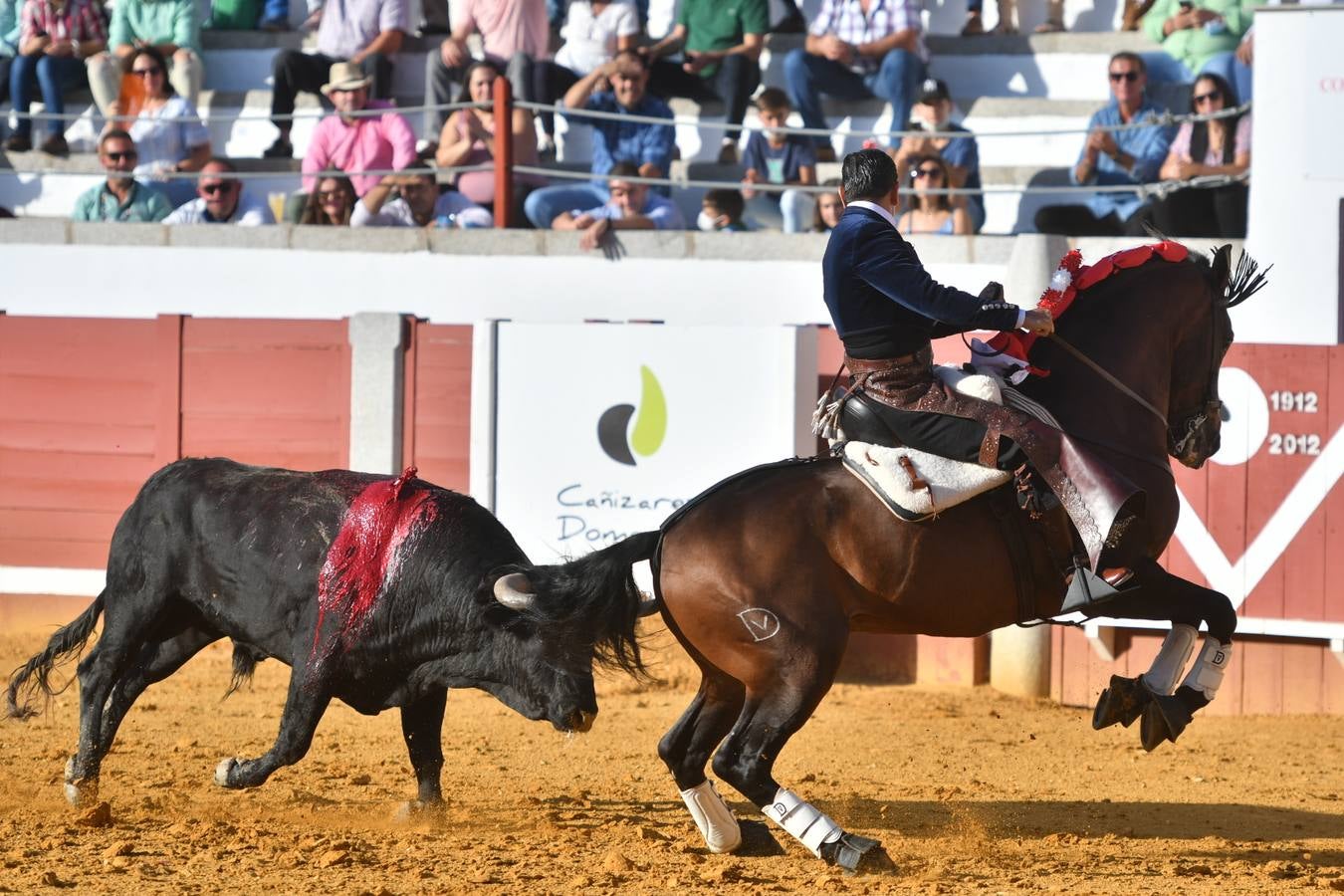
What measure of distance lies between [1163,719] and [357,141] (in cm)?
821

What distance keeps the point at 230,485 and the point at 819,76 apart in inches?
275

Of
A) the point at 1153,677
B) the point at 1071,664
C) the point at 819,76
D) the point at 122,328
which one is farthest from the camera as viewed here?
the point at 819,76

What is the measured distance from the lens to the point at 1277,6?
9.19 m

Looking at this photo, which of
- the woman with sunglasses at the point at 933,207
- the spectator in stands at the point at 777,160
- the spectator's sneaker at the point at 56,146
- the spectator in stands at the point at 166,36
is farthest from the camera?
the spectator in stands at the point at 166,36

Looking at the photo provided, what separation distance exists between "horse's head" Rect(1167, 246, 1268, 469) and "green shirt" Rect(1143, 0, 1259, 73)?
6.23 meters

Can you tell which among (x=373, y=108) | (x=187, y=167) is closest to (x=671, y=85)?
(x=373, y=108)

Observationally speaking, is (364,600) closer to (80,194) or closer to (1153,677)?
(1153,677)

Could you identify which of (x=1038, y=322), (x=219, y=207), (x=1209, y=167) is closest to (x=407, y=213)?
(x=219, y=207)

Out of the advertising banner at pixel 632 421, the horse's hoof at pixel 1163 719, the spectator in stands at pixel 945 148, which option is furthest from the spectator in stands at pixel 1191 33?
the horse's hoof at pixel 1163 719

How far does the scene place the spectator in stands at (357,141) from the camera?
11.7m

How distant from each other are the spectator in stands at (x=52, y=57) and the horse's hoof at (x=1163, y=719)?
33.1ft

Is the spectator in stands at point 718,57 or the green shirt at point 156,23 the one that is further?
the green shirt at point 156,23

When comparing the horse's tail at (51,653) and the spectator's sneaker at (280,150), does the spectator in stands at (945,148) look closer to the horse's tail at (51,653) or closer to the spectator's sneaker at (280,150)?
the spectator's sneaker at (280,150)

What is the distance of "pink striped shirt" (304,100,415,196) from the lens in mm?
11695
